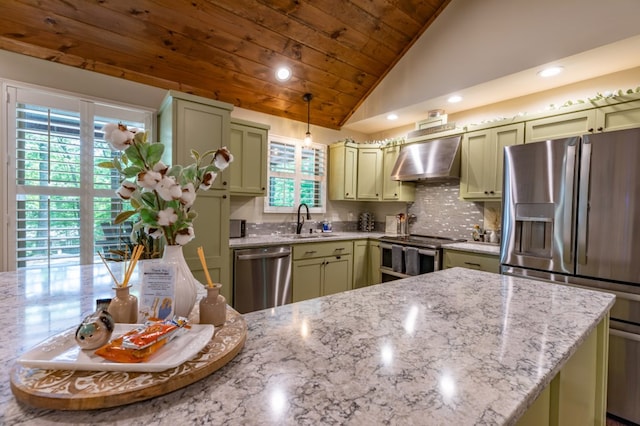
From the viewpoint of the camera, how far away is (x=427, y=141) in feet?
12.0

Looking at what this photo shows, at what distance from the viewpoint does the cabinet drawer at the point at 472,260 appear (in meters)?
2.70

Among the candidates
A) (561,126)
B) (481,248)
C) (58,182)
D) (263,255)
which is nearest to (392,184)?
(481,248)

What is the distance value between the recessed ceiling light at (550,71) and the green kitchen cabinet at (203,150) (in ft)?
9.08

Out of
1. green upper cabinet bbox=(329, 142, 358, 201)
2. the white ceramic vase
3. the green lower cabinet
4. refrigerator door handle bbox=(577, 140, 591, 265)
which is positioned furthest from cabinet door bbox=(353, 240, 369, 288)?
the white ceramic vase

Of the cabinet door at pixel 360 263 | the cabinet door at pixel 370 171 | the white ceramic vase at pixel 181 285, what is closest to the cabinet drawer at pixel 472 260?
the cabinet door at pixel 360 263

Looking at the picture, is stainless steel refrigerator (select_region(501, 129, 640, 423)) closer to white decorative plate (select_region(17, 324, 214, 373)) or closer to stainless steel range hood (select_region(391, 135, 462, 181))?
stainless steel range hood (select_region(391, 135, 462, 181))

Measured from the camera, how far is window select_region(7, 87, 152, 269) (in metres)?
2.34

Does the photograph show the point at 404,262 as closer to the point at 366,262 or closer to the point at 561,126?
the point at 366,262

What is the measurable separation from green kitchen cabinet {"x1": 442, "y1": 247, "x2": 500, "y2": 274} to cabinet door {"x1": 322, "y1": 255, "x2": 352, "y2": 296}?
1.13 m

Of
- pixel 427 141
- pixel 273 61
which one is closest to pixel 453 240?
pixel 427 141

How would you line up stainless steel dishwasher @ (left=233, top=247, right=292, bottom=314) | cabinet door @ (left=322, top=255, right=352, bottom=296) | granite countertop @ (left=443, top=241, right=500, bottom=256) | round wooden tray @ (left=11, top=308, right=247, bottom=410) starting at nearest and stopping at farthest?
round wooden tray @ (left=11, top=308, right=247, bottom=410) → granite countertop @ (left=443, top=241, right=500, bottom=256) → stainless steel dishwasher @ (left=233, top=247, right=292, bottom=314) → cabinet door @ (left=322, top=255, right=352, bottom=296)

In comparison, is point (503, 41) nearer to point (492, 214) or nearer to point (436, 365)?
point (492, 214)

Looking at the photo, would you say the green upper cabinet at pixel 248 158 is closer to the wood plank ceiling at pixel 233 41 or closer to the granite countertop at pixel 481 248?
the wood plank ceiling at pixel 233 41

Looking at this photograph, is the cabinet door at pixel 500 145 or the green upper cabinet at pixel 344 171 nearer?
the cabinet door at pixel 500 145
